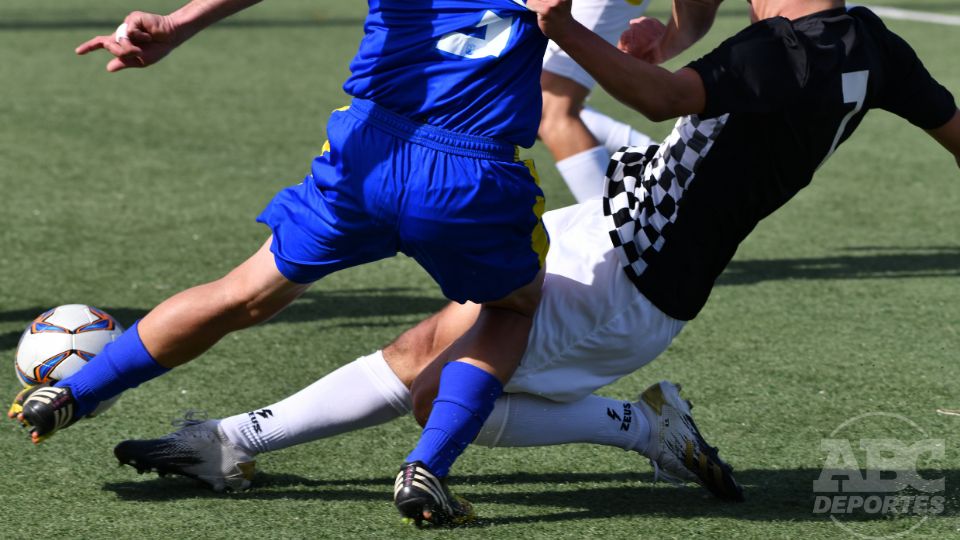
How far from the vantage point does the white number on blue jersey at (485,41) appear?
2938 millimetres

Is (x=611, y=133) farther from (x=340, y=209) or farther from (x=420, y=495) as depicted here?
(x=420, y=495)

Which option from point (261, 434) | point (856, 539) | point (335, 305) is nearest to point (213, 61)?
point (335, 305)

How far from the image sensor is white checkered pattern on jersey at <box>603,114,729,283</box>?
3.20m

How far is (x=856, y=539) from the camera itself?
318 cm

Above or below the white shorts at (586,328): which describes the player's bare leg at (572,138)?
below

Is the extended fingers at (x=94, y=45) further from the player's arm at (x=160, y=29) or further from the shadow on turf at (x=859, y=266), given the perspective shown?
the shadow on turf at (x=859, y=266)

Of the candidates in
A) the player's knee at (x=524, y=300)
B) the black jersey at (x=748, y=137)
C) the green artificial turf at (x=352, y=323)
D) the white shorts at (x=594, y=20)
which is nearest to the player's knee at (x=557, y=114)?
the white shorts at (x=594, y=20)

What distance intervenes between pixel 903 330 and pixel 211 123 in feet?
15.7

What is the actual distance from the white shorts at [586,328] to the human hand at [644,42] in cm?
48

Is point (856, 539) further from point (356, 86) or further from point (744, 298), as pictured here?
point (744, 298)

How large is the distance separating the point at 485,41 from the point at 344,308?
7.81 feet

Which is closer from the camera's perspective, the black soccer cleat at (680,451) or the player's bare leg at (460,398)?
the player's bare leg at (460,398)

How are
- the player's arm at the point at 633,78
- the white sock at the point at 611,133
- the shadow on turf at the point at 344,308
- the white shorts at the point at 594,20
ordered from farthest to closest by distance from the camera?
1. the white sock at the point at 611,133
2. the white shorts at the point at 594,20
3. the shadow on turf at the point at 344,308
4. the player's arm at the point at 633,78

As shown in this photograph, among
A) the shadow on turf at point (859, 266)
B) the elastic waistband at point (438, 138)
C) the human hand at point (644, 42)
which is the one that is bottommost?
the shadow on turf at point (859, 266)
